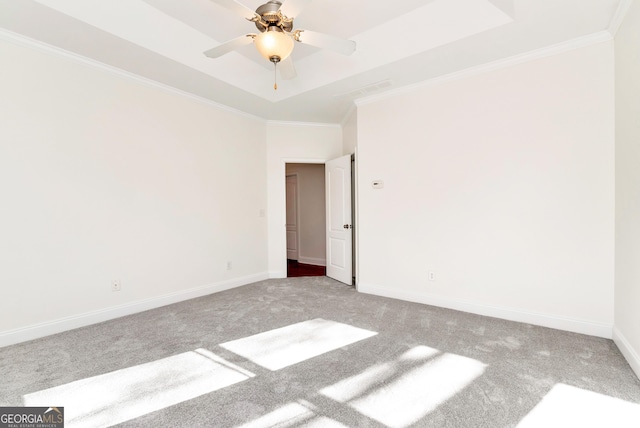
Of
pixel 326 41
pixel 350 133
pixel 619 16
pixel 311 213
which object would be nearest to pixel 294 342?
pixel 326 41

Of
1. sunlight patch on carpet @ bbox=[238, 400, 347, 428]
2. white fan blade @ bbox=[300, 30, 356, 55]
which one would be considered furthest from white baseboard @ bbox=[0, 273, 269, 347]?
white fan blade @ bbox=[300, 30, 356, 55]

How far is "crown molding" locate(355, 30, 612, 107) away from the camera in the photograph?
2.79 meters

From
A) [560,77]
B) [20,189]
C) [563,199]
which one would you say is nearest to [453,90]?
[560,77]

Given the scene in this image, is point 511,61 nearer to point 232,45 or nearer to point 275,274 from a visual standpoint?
point 232,45

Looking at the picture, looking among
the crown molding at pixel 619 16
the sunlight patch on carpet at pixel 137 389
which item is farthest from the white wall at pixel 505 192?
the sunlight patch on carpet at pixel 137 389

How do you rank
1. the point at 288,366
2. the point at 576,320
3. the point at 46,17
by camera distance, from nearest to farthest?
the point at 288,366, the point at 46,17, the point at 576,320

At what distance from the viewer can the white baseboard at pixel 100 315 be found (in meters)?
2.73

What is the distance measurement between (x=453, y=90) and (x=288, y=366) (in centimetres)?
348

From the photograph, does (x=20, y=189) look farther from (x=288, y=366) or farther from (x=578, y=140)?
(x=578, y=140)

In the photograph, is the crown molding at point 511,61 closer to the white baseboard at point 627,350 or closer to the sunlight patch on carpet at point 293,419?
the white baseboard at point 627,350

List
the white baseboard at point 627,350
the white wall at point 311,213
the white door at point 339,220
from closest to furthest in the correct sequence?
1. the white baseboard at point 627,350
2. the white door at point 339,220
3. the white wall at point 311,213

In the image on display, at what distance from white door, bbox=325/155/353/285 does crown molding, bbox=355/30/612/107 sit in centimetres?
135

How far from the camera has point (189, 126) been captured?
419 cm

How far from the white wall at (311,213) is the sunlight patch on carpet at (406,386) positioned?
4.61 m
